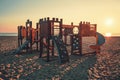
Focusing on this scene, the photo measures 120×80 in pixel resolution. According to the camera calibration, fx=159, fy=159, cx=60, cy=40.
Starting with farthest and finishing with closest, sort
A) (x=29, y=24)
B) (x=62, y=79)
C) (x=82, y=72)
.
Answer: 1. (x=29, y=24)
2. (x=82, y=72)
3. (x=62, y=79)

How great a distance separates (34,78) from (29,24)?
9.88 meters

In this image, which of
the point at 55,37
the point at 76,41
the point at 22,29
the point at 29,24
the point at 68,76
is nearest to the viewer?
the point at 68,76

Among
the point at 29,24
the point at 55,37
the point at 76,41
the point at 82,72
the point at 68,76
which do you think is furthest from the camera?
the point at 29,24

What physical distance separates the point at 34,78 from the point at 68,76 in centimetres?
187

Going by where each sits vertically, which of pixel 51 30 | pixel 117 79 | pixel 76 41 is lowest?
pixel 117 79

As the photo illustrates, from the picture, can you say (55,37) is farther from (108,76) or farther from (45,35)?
(108,76)

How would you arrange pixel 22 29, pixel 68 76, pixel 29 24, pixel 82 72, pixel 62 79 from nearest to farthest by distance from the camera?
pixel 62 79 → pixel 68 76 → pixel 82 72 → pixel 29 24 → pixel 22 29

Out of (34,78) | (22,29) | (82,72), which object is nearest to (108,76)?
(82,72)

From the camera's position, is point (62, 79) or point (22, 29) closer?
point (62, 79)

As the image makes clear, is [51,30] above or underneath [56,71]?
above

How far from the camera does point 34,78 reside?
8.36 m

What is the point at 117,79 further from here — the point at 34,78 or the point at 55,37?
the point at 55,37

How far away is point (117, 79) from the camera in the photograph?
8531 millimetres

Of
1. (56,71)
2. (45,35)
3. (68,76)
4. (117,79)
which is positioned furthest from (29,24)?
(117,79)
